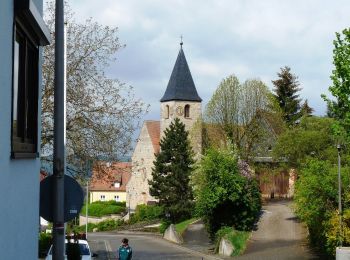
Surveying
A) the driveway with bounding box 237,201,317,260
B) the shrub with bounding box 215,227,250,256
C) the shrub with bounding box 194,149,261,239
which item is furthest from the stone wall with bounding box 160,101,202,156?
the shrub with bounding box 215,227,250,256

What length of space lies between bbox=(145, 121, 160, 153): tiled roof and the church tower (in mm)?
3486

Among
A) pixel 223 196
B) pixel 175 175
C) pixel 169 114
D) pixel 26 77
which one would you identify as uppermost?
pixel 169 114

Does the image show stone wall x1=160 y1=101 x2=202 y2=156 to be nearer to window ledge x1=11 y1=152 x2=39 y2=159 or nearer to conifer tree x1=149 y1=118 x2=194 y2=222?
conifer tree x1=149 y1=118 x2=194 y2=222

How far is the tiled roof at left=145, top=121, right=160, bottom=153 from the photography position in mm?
79869

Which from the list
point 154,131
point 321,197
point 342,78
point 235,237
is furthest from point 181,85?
point 342,78

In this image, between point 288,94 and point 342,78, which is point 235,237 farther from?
point 288,94

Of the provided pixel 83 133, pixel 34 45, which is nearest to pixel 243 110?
pixel 83 133

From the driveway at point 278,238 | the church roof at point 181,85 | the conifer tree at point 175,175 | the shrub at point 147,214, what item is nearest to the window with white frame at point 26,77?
the driveway at point 278,238

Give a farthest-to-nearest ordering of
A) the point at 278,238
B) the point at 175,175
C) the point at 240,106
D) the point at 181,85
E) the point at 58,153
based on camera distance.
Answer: the point at 181,85 → the point at 175,175 → the point at 240,106 → the point at 278,238 → the point at 58,153

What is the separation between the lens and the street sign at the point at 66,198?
234 inches

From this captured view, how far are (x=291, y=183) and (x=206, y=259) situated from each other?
942 inches

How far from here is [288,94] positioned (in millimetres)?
71500

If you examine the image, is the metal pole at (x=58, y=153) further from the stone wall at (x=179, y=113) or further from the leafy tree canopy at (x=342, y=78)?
the stone wall at (x=179, y=113)

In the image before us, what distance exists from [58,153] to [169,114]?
230 feet
